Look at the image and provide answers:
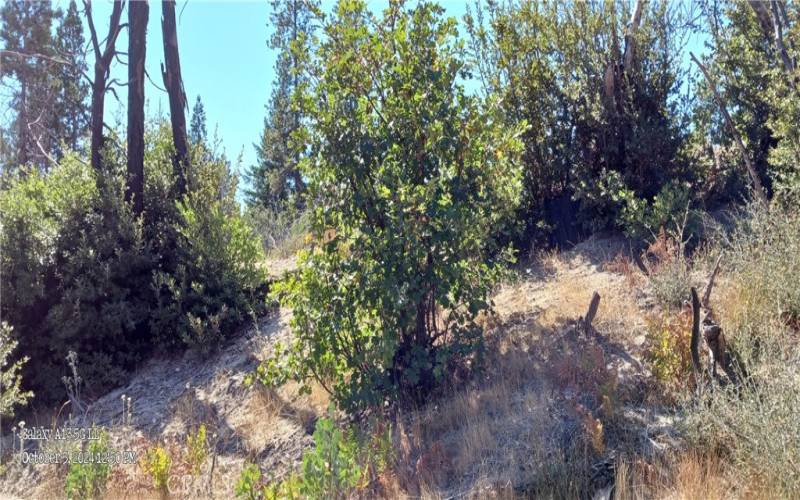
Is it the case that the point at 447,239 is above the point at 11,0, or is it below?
below

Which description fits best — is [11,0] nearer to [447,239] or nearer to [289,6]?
[289,6]

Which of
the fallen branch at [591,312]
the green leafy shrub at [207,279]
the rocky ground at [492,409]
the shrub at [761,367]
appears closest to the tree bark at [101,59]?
the green leafy shrub at [207,279]

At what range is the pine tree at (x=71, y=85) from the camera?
17516 millimetres

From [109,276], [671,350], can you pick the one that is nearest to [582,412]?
[671,350]

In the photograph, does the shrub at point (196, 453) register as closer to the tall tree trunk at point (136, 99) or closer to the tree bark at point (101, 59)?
the tall tree trunk at point (136, 99)

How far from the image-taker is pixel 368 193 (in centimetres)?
571

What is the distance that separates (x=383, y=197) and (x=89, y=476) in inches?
128

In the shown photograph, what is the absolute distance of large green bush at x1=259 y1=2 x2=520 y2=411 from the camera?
554cm

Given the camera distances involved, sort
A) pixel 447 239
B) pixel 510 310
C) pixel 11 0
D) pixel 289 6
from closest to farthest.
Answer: pixel 447 239 → pixel 510 310 → pixel 11 0 → pixel 289 6

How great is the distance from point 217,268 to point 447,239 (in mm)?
4338

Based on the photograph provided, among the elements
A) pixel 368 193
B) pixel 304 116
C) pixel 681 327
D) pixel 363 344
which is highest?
pixel 304 116

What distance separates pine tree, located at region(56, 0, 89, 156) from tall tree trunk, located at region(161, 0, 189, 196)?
22.0ft

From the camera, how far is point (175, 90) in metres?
10.1

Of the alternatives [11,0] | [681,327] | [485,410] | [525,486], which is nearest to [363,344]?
[485,410]
